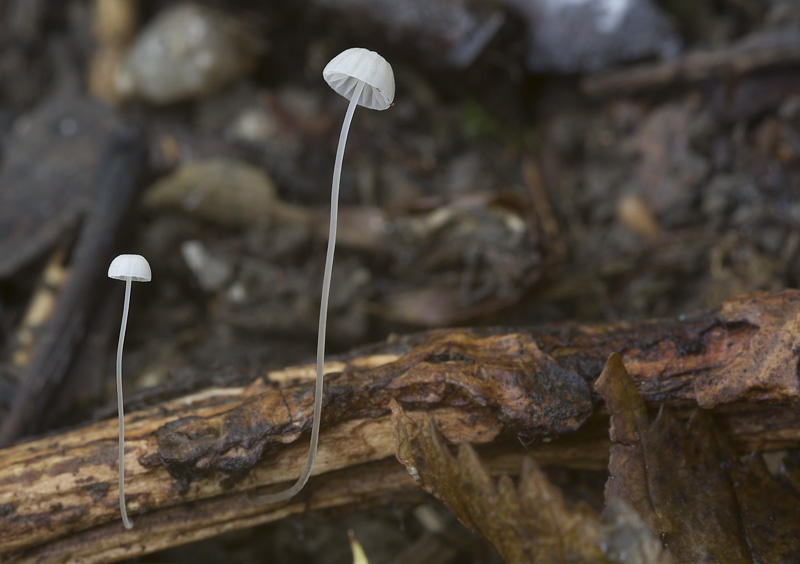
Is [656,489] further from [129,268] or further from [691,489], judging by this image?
[129,268]

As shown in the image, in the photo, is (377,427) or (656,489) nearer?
(656,489)

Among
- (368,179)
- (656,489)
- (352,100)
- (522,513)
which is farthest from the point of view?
(368,179)

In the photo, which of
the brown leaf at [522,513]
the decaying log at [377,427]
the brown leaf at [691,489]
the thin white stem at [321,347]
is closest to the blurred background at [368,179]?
the decaying log at [377,427]

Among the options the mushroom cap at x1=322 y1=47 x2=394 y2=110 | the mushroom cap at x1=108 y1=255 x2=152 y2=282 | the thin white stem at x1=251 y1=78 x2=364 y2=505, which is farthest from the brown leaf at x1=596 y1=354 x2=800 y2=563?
the mushroom cap at x1=108 y1=255 x2=152 y2=282

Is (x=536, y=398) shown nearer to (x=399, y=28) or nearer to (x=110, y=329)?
(x=110, y=329)

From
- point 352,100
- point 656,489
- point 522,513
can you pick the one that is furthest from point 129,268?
point 656,489

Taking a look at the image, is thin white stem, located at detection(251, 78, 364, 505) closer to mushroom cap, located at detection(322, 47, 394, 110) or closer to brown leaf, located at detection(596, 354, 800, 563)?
mushroom cap, located at detection(322, 47, 394, 110)

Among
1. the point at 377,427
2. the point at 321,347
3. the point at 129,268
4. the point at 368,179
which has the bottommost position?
the point at 377,427

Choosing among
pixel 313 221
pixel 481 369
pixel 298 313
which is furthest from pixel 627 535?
pixel 313 221
